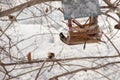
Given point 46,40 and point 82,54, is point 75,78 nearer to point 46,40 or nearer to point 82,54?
point 82,54

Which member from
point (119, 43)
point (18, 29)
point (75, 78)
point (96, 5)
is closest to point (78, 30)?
point (96, 5)

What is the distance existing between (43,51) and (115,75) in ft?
2.95

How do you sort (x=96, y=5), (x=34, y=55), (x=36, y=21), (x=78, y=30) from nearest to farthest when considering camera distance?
1. (x=96, y=5)
2. (x=78, y=30)
3. (x=34, y=55)
4. (x=36, y=21)

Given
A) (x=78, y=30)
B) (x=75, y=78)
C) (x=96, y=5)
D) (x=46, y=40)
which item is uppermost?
(x=96, y=5)

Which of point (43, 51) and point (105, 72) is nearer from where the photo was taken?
point (105, 72)

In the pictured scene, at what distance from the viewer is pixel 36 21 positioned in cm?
436

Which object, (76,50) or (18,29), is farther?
(18,29)

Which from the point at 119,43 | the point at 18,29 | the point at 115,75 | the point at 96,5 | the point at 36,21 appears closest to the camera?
the point at 96,5

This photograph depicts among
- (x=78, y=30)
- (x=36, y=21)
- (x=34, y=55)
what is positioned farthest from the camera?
(x=36, y=21)

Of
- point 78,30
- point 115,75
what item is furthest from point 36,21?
point 78,30

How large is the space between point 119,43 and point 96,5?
196cm

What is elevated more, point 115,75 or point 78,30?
point 78,30

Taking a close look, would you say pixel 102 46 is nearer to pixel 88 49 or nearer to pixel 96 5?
pixel 88 49

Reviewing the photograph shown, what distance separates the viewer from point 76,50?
140 inches
